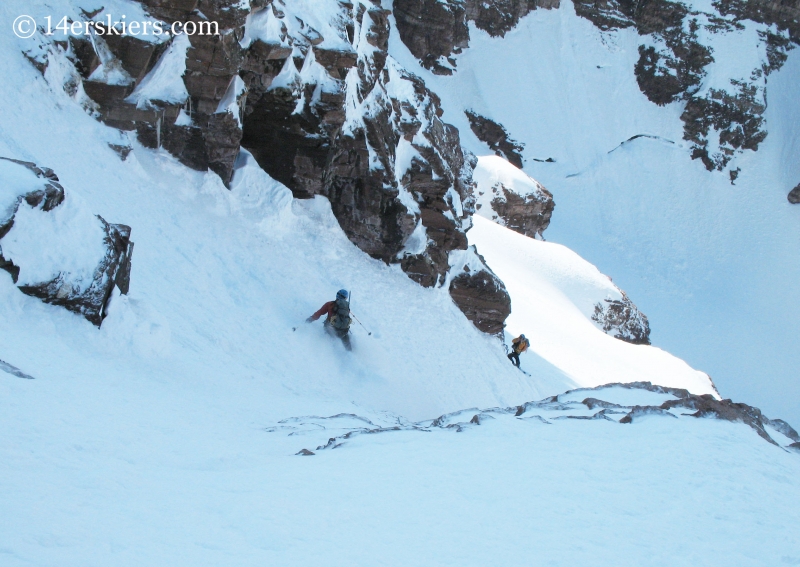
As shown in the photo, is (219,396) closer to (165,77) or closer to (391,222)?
(165,77)

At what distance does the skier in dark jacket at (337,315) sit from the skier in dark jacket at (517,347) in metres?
7.66

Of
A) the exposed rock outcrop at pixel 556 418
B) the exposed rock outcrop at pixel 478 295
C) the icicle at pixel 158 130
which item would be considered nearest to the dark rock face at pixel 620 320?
the exposed rock outcrop at pixel 478 295

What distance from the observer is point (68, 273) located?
8.19 metres

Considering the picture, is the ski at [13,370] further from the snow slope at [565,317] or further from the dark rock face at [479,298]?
the snow slope at [565,317]

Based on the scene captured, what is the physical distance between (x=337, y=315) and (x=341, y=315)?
8 cm

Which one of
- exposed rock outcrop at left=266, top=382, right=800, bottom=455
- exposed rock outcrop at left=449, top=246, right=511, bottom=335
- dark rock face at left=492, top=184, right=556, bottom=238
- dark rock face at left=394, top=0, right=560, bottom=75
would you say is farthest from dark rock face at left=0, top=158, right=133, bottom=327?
dark rock face at left=394, top=0, right=560, bottom=75

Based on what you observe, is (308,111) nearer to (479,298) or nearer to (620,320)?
(479,298)

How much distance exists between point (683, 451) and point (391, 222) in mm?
11752

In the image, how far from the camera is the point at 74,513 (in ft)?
13.9

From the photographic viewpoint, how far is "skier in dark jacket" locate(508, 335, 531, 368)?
19750 mm

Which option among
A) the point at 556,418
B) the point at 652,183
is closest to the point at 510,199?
the point at 652,183

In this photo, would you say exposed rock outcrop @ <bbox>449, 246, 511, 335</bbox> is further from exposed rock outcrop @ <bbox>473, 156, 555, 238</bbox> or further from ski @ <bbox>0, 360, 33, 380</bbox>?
exposed rock outcrop @ <bbox>473, 156, 555, 238</bbox>

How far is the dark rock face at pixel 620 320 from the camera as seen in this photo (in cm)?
3158

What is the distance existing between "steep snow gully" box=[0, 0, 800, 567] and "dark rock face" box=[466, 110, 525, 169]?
76.5 ft
